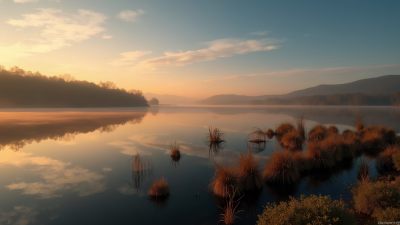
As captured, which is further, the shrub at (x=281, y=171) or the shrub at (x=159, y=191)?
the shrub at (x=281, y=171)

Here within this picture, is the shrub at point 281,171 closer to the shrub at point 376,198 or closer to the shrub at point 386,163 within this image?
the shrub at point 376,198

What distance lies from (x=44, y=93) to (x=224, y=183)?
155 metres

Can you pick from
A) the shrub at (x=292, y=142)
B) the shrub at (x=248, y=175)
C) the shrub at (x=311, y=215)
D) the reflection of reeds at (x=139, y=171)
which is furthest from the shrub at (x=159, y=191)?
the shrub at (x=292, y=142)

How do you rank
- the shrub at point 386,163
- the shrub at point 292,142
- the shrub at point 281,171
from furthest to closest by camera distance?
the shrub at point 292,142
the shrub at point 386,163
the shrub at point 281,171

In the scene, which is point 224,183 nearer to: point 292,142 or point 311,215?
point 311,215

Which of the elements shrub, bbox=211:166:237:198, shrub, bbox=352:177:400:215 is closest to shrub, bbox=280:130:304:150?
shrub, bbox=211:166:237:198

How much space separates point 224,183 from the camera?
45.5 feet

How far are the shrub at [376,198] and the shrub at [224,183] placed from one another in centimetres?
540

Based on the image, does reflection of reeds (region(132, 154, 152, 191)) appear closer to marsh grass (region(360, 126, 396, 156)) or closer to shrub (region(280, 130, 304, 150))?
shrub (region(280, 130, 304, 150))

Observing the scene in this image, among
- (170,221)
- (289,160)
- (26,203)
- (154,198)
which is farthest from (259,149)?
(26,203)

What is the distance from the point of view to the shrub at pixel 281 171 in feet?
52.2

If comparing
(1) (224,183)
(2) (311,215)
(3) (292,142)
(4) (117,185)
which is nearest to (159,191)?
(4) (117,185)

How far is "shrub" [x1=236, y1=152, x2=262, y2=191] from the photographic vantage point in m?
14.6

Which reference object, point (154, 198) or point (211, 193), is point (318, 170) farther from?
point (154, 198)
